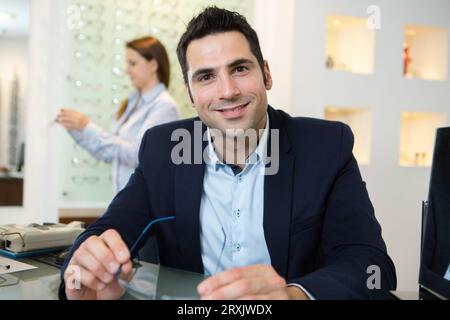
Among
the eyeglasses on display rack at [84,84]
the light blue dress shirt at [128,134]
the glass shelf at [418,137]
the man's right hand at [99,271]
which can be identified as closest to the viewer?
the man's right hand at [99,271]

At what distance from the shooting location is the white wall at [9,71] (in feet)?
9.04

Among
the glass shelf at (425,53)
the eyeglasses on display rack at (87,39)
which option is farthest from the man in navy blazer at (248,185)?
the glass shelf at (425,53)

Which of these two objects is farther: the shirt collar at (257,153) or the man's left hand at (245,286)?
the shirt collar at (257,153)

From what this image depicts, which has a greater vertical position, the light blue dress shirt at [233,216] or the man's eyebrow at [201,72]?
the man's eyebrow at [201,72]

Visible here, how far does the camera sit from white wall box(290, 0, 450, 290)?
9.02 feet

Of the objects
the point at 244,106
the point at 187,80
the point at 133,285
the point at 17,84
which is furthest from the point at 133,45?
the point at 133,285

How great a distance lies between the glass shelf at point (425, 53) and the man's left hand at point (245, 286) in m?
2.66

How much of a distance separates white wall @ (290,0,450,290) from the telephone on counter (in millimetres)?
1795

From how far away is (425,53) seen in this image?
316cm

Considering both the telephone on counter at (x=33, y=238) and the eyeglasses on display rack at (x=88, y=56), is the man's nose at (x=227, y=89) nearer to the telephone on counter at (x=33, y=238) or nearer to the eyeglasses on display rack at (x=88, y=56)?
the telephone on counter at (x=33, y=238)

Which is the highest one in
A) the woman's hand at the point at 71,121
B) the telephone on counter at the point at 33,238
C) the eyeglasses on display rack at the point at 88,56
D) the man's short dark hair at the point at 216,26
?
the eyeglasses on display rack at the point at 88,56

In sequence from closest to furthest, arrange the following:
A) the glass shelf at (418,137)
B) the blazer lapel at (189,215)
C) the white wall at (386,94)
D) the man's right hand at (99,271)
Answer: the man's right hand at (99,271)
the blazer lapel at (189,215)
the white wall at (386,94)
the glass shelf at (418,137)

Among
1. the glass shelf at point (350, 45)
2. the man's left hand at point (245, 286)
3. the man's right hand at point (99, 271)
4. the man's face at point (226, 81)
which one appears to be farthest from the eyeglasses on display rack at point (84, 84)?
the man's left hand at point (245, 286)
